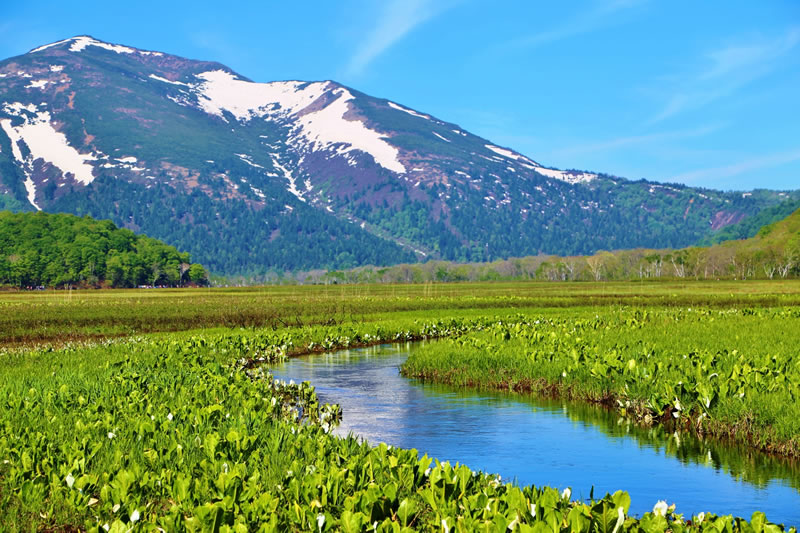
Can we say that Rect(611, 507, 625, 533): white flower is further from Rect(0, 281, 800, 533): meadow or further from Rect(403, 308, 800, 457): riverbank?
Rect(403, 308, 800, 457): riverbank

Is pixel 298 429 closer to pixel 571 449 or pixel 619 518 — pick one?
pixel 571 449

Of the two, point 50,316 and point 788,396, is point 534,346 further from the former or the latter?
point 50,316

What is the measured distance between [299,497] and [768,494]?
10153 mm

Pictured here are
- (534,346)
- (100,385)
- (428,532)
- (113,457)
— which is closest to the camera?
(428,532)

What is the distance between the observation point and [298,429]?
1769 centimetres

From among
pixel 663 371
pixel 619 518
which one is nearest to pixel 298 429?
pixel 619 518

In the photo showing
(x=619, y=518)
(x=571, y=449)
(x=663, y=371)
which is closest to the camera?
(x=619, y=518)

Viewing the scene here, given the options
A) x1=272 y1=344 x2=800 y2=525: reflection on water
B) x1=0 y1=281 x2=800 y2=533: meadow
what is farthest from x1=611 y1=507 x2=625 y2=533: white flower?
x1=272 y1=344 x2=800 y2=525: reflection on water

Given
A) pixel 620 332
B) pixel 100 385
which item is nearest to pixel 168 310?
pixel 620 332

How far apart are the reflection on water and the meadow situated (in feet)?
4.10

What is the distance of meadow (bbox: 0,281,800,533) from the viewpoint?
11.3 meters

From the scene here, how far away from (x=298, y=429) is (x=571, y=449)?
7.34 metres

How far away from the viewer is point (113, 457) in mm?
14680

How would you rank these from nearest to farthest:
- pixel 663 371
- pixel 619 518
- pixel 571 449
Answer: pixel 619 518 < pixel 571 449 < pixel 663 371
